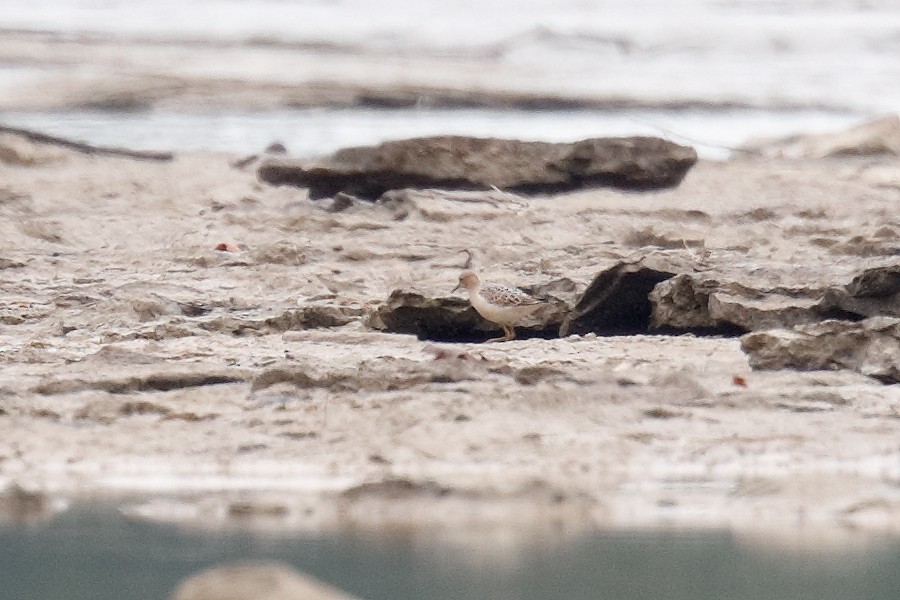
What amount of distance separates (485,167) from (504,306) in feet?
7.31

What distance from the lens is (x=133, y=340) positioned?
18.1ft

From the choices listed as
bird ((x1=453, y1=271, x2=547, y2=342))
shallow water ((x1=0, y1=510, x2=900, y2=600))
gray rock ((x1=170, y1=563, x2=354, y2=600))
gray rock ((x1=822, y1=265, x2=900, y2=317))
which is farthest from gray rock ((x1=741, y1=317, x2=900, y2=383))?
gray rock ((x1=170, y1=563, x2=354, y2=600))

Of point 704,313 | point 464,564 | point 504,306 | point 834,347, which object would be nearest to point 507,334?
point 504,306

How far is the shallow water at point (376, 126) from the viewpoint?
8.81 metres

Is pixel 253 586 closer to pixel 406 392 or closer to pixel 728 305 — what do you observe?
pixel 406 392

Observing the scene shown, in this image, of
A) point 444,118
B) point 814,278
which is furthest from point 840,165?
point 814,278

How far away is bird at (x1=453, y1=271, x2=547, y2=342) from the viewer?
543 centimetres

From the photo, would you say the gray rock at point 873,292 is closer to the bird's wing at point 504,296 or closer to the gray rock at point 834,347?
the gray rock at point 834,347

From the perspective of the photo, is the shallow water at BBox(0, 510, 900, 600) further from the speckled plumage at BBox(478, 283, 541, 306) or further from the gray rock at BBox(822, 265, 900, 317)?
the speckled plumage at BBox(478, 283, 541, 306)

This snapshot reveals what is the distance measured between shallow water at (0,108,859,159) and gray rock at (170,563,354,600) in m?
5.78

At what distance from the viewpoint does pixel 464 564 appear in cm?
341

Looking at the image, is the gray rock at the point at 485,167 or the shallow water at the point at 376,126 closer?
the gray rock at the point at 485,167

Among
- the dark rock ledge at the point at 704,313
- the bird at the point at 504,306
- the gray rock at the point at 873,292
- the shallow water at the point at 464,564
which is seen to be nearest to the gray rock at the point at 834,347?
the dark rock ledge at the point at 704,313

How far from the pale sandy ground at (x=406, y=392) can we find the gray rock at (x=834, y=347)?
0.08 metres
